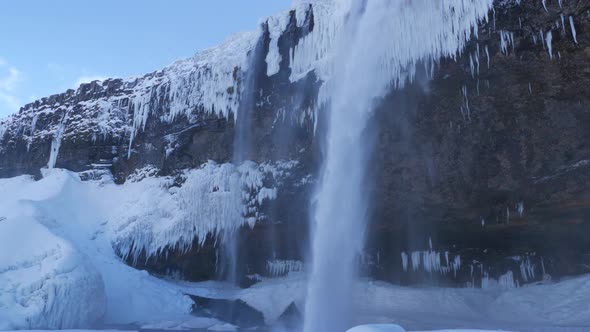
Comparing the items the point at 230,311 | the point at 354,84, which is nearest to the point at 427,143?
the point at 354,84

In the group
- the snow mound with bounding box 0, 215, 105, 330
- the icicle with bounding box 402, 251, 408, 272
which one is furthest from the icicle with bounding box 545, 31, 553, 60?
the snow mound with bounding box 0, 215, 105, 330

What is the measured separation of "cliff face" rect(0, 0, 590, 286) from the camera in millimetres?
11406

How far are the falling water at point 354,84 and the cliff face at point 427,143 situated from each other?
1.48ft

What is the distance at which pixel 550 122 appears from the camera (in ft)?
37.9

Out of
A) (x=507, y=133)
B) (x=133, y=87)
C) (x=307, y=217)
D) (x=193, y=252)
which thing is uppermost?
(x=133, y=87)

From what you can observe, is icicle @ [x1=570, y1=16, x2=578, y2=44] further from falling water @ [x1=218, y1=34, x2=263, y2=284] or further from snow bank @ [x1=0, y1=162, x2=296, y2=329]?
falling water @ [x1=218, y1=34, x2=263, y2=284]

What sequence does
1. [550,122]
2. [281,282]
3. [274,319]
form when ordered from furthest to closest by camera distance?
[281,282]
[274,319]
[550,122]

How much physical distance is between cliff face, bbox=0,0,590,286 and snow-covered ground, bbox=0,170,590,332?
2.12 feet

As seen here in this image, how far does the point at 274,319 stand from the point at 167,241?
4.92 meters

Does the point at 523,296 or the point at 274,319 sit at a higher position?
the point at 523,296


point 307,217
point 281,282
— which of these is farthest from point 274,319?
point 307,217

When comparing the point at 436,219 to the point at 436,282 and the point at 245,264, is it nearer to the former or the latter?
the point at 436,282

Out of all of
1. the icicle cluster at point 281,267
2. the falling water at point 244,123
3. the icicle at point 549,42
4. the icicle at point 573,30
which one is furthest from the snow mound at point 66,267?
the icicle at point 573,30

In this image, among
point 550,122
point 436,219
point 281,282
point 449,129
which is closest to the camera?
point 550,122
